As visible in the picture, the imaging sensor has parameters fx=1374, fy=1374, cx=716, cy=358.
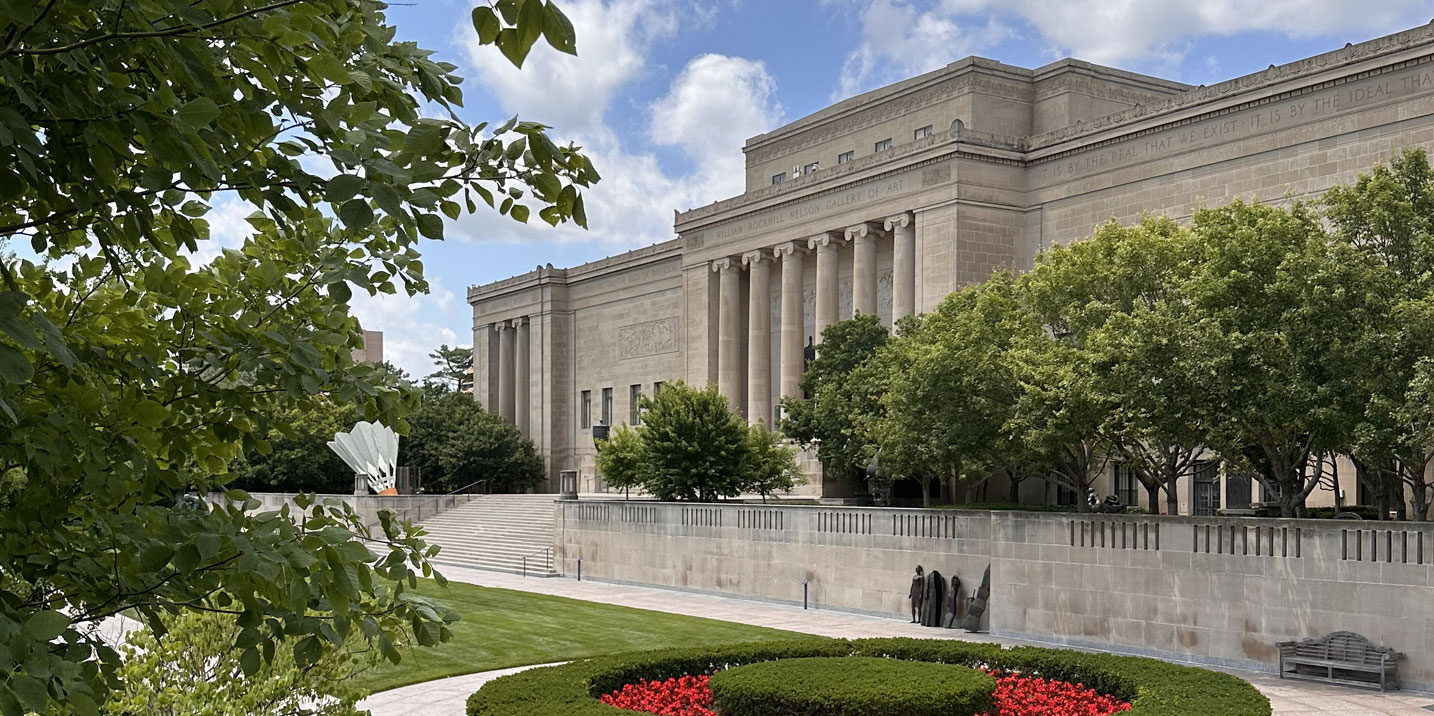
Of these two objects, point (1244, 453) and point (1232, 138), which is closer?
point (1244, 453)

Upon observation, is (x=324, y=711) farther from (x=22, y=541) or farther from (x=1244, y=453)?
(x=1244, y=453)

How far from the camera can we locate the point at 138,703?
8828 mm

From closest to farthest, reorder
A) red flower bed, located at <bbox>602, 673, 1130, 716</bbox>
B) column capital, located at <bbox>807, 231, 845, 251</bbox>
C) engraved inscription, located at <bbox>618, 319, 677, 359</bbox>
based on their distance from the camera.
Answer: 1. red flower bed, located at <bbox>602, 673, 1130, 716</bbox>
2. column capital, located at <bbox>807, 231, 845, 251</bbox>
3. engraved inscription, located at <bbox>618, 319, 677, 359</bbox>

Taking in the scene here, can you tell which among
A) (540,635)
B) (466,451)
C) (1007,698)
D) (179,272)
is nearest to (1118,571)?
(1007,698)

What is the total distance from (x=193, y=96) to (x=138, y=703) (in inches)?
232

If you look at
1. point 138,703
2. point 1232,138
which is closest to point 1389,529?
point 138,703

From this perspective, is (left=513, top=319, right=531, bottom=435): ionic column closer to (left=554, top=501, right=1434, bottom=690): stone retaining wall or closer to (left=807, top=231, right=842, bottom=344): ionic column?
(left=807, top=231, right=842, bottom=344): ionic column

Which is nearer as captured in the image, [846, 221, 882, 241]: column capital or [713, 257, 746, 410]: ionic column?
[846, 221, 882, 241]: column capital

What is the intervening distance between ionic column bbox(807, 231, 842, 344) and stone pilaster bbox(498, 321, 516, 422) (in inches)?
1320

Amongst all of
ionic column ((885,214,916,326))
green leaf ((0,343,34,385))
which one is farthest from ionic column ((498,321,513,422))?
green leaf ((0,343,34,385))

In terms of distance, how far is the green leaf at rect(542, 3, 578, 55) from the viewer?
362cm

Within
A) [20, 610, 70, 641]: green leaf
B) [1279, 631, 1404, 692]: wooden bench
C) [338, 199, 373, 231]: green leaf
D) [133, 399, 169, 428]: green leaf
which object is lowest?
[1279, 631, 1404, 692]: wooden bench

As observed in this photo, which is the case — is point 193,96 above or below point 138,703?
above

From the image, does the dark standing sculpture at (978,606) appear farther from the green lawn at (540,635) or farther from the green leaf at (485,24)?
the green leaf at (485,24)
